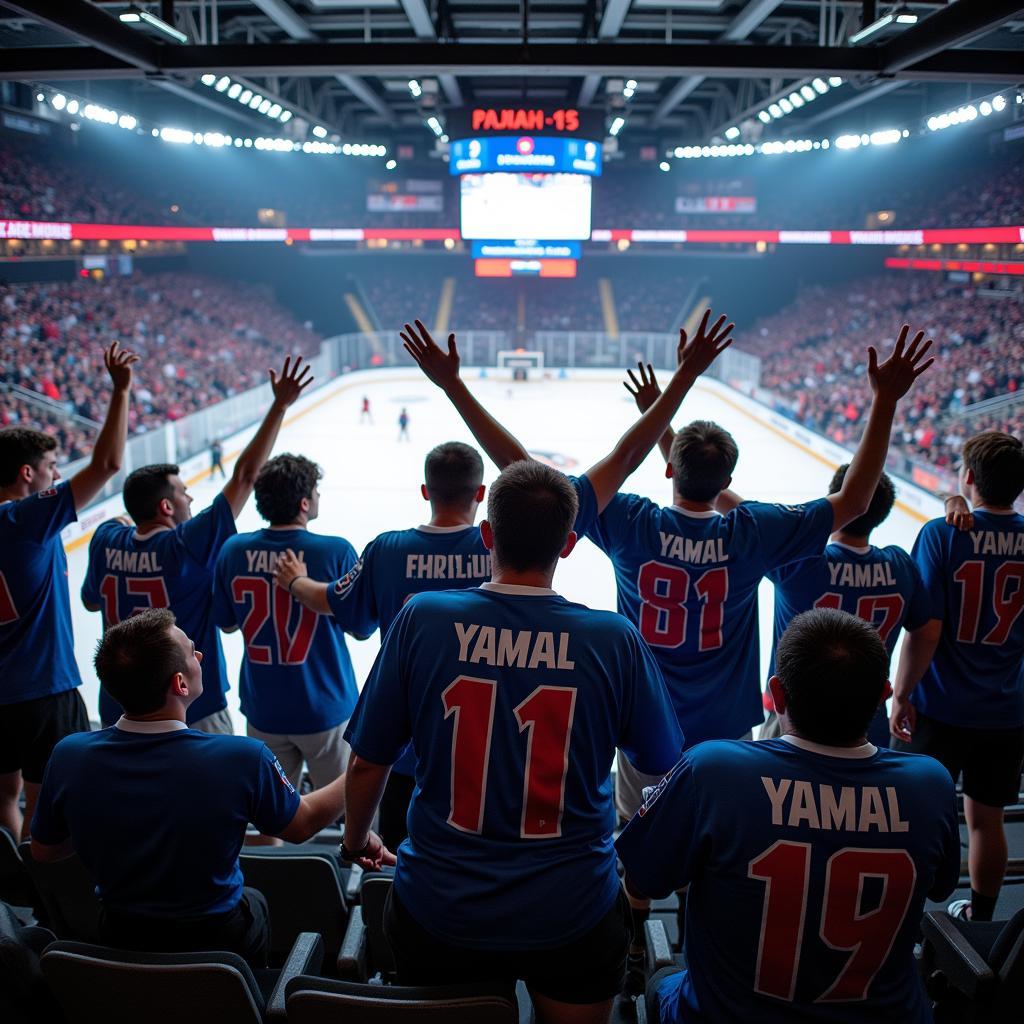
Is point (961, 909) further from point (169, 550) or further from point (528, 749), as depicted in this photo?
point (169, 550)

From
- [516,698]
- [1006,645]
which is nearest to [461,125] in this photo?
[1006,645]

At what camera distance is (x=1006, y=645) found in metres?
3.33

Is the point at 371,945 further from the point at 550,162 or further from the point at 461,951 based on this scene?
the point at 550,162

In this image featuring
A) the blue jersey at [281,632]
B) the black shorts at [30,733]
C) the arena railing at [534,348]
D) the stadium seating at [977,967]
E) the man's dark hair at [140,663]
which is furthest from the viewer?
the arena railing at [534,348]

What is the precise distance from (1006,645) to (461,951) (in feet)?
8.22

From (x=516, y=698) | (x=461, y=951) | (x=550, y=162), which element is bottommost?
(x=461, y=951)

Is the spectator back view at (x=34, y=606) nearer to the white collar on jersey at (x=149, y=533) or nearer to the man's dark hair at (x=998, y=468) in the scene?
the white collar on jersey at (x=149, y=533)

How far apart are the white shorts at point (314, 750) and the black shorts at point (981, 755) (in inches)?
87.8

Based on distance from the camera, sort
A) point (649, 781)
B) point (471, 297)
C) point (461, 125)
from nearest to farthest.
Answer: point (649, 781) < point (461, 125) < point (471, 297)

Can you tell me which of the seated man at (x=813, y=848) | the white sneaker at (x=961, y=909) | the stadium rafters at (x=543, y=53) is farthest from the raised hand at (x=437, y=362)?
the stadium rafters at (x=543, y=53)

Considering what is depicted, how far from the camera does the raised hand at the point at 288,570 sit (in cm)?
306

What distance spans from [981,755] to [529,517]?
96.0 inches

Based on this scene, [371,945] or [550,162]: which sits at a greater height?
[550,162]

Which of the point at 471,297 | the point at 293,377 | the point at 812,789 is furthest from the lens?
the point at 471,297
